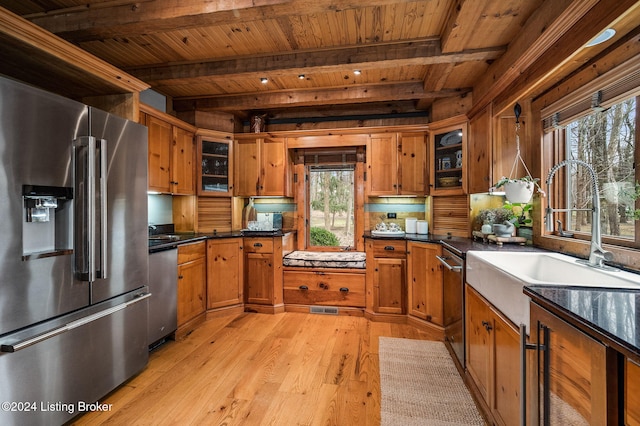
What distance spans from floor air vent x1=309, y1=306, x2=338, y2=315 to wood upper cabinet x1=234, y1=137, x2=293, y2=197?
1479 mm

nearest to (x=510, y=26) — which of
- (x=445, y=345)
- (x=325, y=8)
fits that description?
(x=325, y=8)

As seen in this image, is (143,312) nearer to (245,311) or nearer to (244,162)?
(245,311)

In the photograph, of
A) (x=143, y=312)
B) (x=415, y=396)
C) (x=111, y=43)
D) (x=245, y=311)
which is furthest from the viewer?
(x=245, y=311)

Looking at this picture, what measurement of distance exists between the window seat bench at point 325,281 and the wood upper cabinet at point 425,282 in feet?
1.86

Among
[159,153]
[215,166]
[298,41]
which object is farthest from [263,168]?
[298,41]

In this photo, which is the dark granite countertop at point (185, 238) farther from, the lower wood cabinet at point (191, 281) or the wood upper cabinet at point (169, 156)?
the wood upper cabinet at point (169, 156)

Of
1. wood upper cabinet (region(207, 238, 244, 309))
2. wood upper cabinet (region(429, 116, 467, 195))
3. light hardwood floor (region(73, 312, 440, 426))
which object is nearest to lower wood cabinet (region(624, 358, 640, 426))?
light hardwood floor (region(73, 312, 440, 426))

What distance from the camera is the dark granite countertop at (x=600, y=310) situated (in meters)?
0.69

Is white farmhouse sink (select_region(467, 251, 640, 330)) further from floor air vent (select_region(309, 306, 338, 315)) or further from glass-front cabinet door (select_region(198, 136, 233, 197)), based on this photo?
glass-front cabinet door (select_region(198, 136, 233, 197))

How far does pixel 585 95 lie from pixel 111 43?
11.6 ft

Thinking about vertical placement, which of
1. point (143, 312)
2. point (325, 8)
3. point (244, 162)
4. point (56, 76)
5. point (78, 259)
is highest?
point (325, 8)

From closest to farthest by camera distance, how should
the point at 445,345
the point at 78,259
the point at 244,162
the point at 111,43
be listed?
the point at 78,259 < the point at 111,43 < the point at 445,345 < the point at 244,162

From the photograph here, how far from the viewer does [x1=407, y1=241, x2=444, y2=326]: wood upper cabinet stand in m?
2.87

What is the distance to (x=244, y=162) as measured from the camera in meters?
3.82
